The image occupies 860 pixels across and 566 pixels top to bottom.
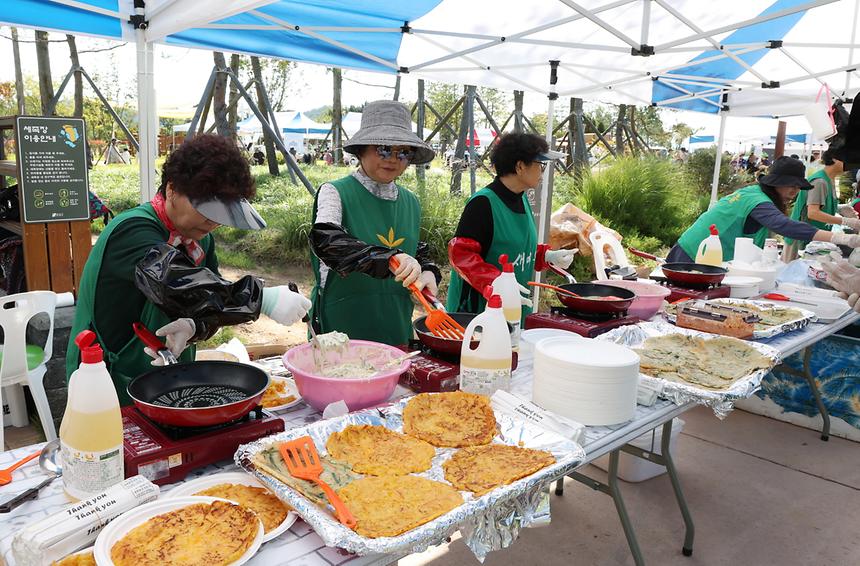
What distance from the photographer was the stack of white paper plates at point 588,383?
6.05ft

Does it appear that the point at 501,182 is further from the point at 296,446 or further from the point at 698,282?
the point at 296,446

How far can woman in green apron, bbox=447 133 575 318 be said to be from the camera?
3.22 metres

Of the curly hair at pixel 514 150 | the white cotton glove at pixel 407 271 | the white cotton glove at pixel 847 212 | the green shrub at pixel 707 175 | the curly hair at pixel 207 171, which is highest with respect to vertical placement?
the green shrub at pixel 707 175

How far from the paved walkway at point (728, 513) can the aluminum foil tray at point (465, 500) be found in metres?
1.47

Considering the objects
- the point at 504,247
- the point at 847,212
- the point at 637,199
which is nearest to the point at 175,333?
the point at 504,247

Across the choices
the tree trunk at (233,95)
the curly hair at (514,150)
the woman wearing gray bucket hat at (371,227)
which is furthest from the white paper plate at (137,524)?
the tree trunk at (233,95)

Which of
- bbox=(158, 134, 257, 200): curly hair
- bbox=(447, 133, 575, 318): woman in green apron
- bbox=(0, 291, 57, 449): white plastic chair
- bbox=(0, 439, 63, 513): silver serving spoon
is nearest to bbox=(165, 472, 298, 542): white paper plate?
bbox=(0, 439, 63, 513): silver serving spoon

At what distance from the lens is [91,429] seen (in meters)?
1.27

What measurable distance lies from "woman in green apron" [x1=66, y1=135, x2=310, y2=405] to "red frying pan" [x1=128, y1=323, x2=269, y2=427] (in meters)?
0.11

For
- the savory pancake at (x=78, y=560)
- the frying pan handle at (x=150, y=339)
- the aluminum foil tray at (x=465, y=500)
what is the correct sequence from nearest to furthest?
1. the savory pancake at (x=78, y=560)
2. the aluminum foil tray at (x=465, y=500)
3. the frying pan handle at (x=150, y=339)

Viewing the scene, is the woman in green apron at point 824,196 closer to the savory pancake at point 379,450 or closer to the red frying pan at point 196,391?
the savory pancake at point 379,450

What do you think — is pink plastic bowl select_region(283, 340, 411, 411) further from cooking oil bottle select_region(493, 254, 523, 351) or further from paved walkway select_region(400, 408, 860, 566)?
paved walkway select_region(400, 408, 860, 566)

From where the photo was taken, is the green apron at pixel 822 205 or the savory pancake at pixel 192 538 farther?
the green apron at pixel 822 205

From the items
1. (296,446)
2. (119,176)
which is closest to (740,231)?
(296,446)
